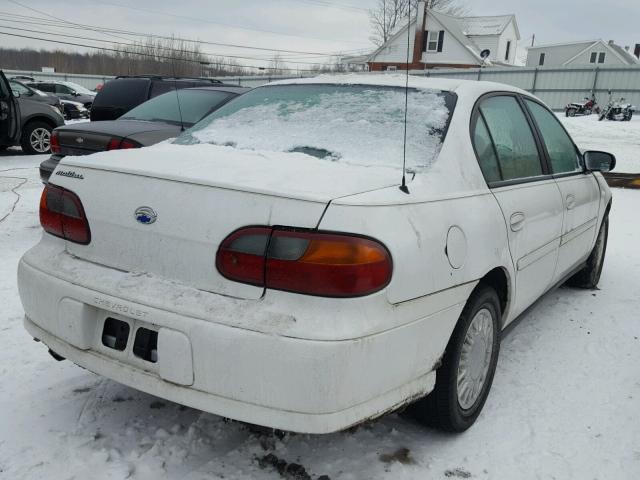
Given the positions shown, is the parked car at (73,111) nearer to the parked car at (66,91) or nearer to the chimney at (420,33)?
the parked car at (66,91)

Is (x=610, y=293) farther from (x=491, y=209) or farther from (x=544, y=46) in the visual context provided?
(x=544, y=46)

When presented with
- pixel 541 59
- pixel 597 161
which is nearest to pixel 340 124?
pixel 597 161

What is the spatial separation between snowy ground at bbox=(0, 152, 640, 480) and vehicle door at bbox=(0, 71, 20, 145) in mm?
7937

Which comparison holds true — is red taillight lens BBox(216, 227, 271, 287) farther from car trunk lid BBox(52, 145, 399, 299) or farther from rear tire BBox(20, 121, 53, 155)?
rear tire BBox(20, 121, 53, 155)

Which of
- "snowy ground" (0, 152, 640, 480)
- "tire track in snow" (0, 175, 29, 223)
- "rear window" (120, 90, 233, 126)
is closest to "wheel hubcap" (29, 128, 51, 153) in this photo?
"tire track in snow" (0, 175, 29, 223)

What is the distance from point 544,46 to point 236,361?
2194 inches

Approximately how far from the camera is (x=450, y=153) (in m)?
2.40

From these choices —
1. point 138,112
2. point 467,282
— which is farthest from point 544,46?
point 467,282

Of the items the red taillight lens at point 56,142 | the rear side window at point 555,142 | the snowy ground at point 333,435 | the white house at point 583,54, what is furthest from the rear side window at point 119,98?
the white house at point 583,54

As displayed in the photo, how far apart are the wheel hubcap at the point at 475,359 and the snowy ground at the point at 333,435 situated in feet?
0.61

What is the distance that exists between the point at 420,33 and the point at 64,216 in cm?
3625

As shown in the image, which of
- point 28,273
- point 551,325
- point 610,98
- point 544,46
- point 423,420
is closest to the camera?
point 28,273

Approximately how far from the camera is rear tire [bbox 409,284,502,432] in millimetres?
2301

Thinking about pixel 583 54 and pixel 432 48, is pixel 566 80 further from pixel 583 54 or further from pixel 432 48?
pixel 583 54
